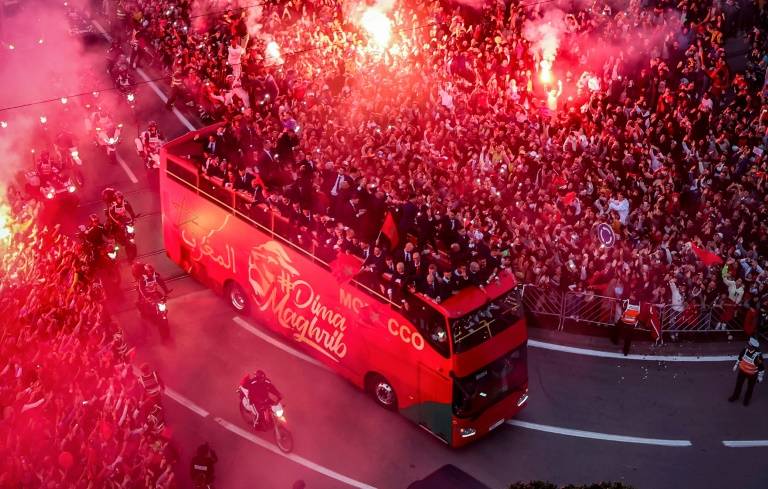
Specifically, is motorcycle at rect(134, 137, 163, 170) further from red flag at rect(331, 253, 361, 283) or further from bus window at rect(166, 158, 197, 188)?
red flag at rect(331, 253, 361, 283)

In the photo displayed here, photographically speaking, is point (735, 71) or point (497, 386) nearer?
point (497, 386)

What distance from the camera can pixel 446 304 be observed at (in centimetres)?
1296

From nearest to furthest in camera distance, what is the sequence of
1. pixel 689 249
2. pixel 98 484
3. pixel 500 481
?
1. pixel 98 484
2. pixel 500 481
3. pixel 689 249

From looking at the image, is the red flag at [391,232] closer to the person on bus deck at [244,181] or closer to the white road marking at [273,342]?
the person on bus deck at [244,181]

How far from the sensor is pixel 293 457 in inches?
563

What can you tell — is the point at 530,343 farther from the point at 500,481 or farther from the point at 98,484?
the point at 98,484

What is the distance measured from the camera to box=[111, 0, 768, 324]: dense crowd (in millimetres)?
16281

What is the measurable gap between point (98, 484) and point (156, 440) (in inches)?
60.3

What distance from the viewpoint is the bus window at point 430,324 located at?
12922mm

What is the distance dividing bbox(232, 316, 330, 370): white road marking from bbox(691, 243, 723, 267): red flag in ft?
24.0

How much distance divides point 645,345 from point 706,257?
6.66 feet

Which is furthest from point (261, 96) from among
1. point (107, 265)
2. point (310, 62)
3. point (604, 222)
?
point (604, 222)

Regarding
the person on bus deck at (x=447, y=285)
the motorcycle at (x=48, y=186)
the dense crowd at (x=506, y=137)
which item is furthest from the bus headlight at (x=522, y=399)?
the motorcycle at (x=48, y=186)

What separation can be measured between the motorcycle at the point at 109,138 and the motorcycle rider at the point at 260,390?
36.3ft
